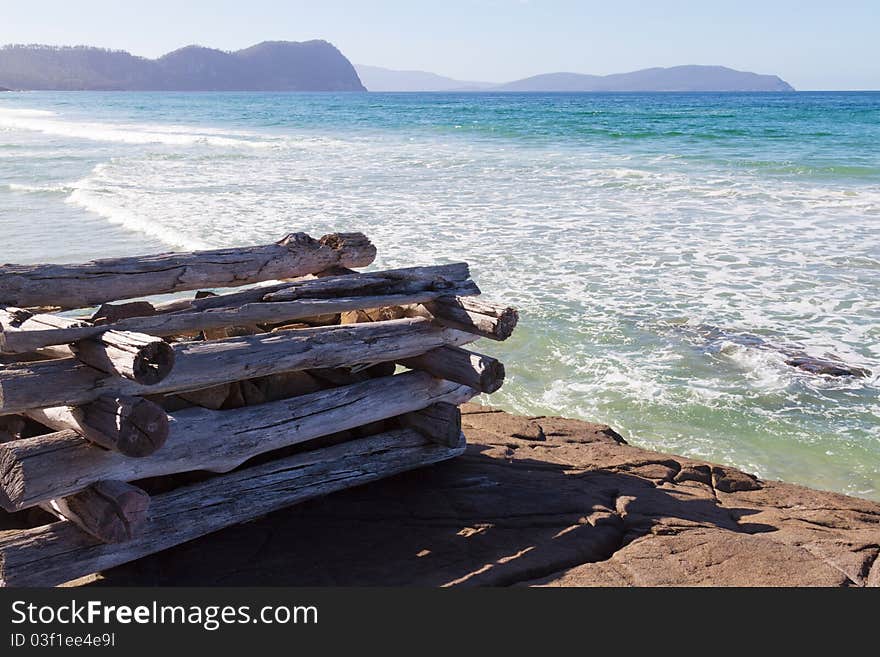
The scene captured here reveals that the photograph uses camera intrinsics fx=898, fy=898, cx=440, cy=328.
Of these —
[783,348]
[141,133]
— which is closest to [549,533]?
[783,348]

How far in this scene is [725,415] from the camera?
6445 millimetres

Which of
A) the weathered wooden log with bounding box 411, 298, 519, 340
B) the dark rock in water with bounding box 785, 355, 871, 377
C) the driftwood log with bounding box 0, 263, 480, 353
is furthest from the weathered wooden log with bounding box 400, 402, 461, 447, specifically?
the dark rock in water with bounding box 785, 355, 871, 377

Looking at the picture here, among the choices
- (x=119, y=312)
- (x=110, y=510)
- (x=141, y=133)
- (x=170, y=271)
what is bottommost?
(x=141, y=133)

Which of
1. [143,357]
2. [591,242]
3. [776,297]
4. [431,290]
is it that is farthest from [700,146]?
[143,357]

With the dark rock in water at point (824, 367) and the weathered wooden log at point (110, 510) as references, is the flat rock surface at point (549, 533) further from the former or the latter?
the dark rock in water at point (824, 367)

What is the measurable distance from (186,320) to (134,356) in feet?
2.60

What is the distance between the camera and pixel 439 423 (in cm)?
496

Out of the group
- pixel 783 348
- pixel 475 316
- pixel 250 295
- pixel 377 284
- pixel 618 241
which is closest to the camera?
pixel 250 295

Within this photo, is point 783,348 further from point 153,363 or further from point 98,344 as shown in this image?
point 98,344

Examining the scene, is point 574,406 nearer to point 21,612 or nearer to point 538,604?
point 538,604

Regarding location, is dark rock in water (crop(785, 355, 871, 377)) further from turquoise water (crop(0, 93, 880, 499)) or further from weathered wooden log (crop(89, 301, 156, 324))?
weathered wooden log (crop(89, 301, 156, 324))

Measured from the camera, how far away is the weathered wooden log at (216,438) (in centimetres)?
339

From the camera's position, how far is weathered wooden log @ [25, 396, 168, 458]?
3391 mm

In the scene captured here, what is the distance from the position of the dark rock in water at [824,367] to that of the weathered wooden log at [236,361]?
3.58 meters
